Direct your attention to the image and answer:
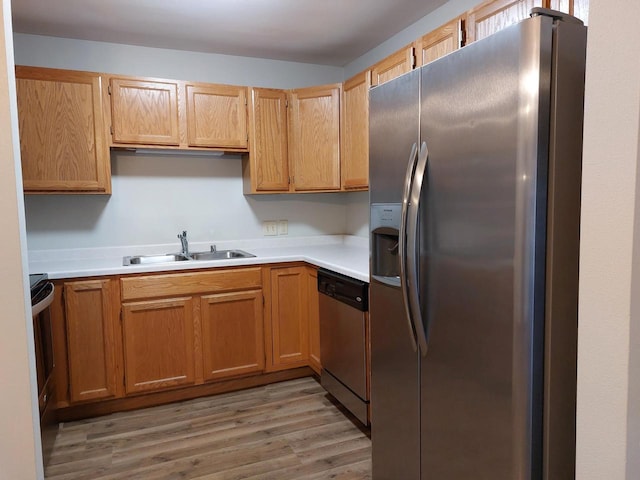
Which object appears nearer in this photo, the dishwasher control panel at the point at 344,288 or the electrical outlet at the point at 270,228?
the dishwasher control panel at the point at 344,288

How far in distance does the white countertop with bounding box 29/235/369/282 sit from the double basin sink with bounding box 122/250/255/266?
46 millimetres

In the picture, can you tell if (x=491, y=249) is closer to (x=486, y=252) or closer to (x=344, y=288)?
(x=486, y=252)

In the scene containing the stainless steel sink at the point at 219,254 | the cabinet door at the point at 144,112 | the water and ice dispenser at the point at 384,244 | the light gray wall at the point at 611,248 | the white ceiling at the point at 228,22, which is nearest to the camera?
the light gray wall at the point at 611,248

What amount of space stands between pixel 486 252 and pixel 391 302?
52 centimetres

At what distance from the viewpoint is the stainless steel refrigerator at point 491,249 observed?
1138mm

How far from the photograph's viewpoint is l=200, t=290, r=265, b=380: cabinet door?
111 inches

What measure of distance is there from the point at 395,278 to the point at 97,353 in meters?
1.88

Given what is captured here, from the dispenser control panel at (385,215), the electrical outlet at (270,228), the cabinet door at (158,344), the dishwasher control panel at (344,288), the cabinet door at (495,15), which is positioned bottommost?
the cabinet door at (158,344)

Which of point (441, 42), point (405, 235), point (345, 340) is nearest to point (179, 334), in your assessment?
point (345, 340)

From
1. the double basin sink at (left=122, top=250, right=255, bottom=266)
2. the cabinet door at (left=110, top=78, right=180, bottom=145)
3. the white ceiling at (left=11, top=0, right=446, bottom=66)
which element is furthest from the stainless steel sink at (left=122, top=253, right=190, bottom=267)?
the white ceiling at (left=11, top=0, right=446, bottom=66)

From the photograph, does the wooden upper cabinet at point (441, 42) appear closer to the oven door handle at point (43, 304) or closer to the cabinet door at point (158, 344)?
the cabinet door at point (158, 344)

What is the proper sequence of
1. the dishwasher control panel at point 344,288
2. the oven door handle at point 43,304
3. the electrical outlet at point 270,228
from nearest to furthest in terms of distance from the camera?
the oven door handle at point 43,304
the dishwasher control panel at point 344,288
the electrical outlet at point 270,228

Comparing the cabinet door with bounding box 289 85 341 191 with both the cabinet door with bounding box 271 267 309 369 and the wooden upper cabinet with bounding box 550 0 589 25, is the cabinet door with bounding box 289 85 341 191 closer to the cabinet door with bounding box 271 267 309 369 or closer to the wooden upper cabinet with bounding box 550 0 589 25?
the cabinet door with bounding box 271 267 309 369

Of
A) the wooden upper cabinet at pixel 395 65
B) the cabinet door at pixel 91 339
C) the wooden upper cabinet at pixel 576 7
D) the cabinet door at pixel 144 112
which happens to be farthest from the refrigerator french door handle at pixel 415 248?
the cabinet door at pixel 144 112
